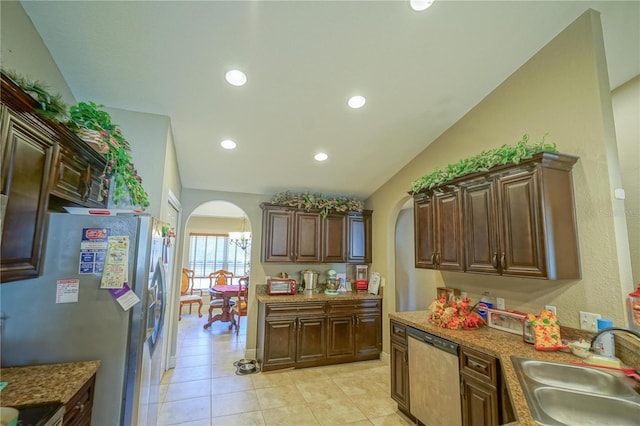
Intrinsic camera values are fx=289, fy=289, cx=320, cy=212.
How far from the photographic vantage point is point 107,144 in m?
1.98

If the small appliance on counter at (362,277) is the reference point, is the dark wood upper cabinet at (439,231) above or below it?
above

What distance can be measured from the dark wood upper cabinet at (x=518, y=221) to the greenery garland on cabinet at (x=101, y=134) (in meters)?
2.77

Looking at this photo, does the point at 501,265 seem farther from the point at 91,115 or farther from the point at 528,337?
the point at 91,115

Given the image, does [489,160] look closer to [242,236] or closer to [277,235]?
[277,235]

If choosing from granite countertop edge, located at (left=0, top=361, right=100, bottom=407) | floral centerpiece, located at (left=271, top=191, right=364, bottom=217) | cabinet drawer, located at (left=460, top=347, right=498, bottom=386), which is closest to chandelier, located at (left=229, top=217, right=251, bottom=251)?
floral centerpiece, located at (left=271, top=191, right=364, bottom=217)

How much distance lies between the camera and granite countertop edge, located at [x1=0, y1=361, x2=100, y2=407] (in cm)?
130

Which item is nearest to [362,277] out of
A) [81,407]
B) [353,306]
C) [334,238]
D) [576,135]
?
[353,306]

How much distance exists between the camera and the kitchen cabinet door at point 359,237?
4.66 meters

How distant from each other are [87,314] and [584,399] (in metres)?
2.66

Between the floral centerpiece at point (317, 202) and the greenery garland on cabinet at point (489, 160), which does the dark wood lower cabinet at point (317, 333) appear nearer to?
the floral centerpiece at point (317, 202)

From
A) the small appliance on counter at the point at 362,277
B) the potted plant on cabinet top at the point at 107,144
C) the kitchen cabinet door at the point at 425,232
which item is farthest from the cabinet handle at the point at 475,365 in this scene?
the potted plant on cabinet top at the point at 107,144

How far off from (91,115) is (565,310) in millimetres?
3605

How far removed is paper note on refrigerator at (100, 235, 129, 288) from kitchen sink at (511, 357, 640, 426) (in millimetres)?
2195

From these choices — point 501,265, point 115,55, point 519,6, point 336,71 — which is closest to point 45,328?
point 115,55
